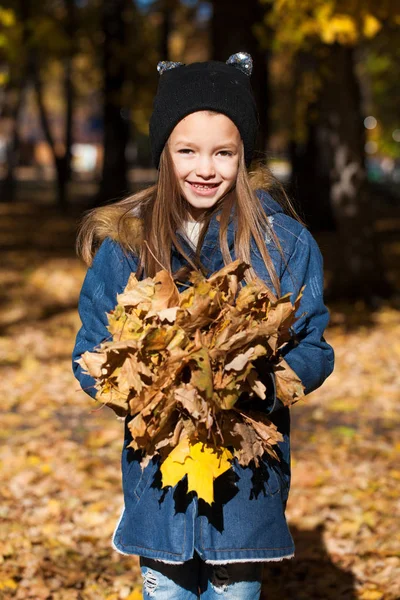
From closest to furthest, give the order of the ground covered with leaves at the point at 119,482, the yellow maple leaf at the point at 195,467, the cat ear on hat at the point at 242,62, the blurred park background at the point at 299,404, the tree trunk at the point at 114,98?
the yellow maple leaf at the point at 195,467 < the cat ear on hat at the point at 242,62 < the ground covered with leaves at the point at 119,482 < the blurred park background at the point at 299,404 < the tree trunk at the point at 114,98

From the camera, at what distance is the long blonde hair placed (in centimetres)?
264

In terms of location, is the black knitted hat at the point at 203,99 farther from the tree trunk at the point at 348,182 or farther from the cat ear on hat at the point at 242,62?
the tree trunk at the point at 348,182

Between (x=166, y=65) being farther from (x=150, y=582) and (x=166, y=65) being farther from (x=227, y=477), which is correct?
(x=150, y=582)

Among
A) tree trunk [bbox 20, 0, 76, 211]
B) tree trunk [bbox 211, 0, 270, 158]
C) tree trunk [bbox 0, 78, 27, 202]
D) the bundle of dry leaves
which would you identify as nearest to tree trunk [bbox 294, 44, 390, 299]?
tree trunk [bbox 211, 0, 270, 158]

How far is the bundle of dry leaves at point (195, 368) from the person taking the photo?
2211 millimetres

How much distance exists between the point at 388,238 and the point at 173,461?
1700 cm

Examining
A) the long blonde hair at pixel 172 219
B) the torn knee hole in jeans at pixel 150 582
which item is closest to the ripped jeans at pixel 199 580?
the torn knee hole in jeans at pixel 150 582

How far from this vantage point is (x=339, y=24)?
8281 millimetres

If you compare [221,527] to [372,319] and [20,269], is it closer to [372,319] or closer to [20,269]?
[372,319]

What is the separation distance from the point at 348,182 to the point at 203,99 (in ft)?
27.5

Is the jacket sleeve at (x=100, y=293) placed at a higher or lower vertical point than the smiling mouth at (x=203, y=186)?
lower

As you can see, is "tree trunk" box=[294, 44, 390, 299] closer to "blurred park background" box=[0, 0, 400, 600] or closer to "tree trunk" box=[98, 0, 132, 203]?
"blurred park background" box=[0, 0, 400, 600]

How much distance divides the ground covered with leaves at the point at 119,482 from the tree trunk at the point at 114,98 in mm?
9564

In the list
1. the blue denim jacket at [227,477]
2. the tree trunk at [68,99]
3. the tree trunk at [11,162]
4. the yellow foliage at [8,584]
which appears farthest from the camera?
the tree trunk at [11,162]
